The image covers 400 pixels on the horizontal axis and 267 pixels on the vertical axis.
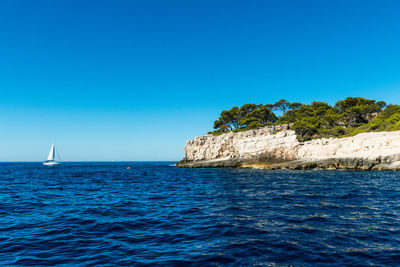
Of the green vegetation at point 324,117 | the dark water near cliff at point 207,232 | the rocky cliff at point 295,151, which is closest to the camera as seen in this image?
the dark water near cliff at point 207,232

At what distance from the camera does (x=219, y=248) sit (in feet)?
25.9

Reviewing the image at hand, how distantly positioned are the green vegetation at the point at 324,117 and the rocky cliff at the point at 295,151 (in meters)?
6.38

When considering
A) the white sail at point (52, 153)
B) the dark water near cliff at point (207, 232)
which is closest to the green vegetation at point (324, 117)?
the dark water near cliff at point (207, 232)

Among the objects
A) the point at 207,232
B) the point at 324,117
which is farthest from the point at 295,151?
the point at 207,232

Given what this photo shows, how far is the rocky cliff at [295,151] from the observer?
132 ft

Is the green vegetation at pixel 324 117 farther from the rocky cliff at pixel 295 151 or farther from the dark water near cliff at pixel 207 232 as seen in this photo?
the dark water near cliff at pixel 207 232

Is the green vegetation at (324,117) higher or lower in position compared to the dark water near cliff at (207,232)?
higher

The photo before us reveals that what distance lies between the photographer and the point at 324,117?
2616 inches

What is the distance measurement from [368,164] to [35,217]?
152 ft

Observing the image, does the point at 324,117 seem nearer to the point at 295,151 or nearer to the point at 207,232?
the point at 295,151

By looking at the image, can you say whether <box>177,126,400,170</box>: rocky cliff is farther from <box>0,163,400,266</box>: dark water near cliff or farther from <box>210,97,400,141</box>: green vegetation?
<box>0,163,400,266</box>: dark water near cliff

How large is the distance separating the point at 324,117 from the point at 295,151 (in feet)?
69.4

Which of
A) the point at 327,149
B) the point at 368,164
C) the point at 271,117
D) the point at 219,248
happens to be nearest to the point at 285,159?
the point at 327,149

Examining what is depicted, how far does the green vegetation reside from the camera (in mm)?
56263
